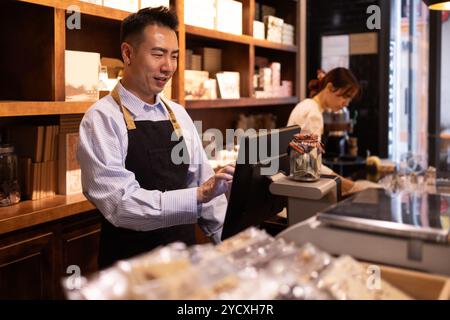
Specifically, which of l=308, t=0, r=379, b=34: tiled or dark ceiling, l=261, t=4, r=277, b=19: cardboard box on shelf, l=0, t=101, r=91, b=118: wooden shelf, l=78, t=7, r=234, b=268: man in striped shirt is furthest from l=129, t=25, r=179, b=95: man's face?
l=308, t=0, r=379, b=34: tiled or dark ceiling

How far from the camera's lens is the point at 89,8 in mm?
2486

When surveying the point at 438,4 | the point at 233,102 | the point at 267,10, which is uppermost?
the point at 267,10

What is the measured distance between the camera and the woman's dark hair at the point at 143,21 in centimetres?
205

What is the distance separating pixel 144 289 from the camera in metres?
0.78

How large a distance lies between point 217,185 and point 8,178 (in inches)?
44.6

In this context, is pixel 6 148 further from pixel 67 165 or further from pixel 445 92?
pixel 445 92

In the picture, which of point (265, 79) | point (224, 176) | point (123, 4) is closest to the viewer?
point (224, 176)

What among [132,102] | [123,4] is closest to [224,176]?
[132,102]

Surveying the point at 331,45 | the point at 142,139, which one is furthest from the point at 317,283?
the point at 331,45

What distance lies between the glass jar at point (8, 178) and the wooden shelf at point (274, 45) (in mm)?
2326

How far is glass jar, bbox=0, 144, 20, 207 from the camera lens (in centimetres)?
228

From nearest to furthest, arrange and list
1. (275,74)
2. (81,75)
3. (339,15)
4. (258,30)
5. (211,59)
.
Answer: (81,75) → (211,59) → (258,30) → (275,74) → (339,15)

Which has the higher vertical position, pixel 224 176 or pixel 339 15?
pixel 339 15

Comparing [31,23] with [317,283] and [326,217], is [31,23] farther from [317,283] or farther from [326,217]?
[317,283]
